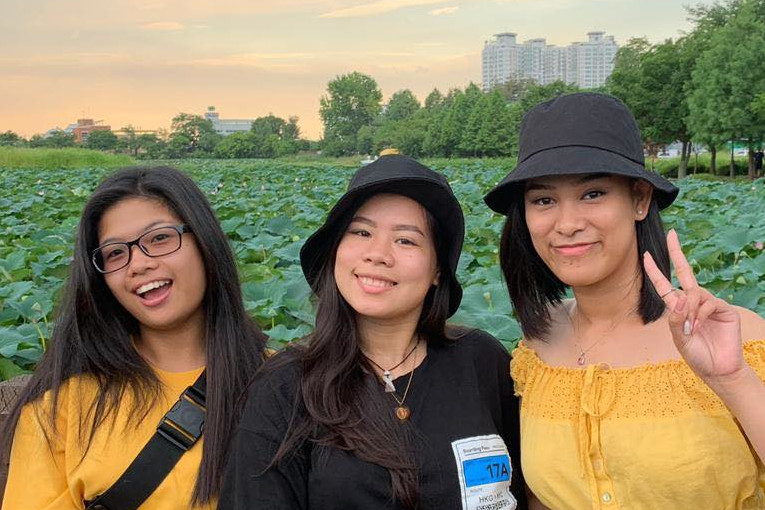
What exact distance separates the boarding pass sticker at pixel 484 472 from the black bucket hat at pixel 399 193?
44cm

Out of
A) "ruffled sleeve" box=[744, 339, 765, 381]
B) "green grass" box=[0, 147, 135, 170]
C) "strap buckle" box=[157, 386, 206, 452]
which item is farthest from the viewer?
"green grass" box=[0, 147, 135, 170]

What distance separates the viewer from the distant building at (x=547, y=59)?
5910 inches

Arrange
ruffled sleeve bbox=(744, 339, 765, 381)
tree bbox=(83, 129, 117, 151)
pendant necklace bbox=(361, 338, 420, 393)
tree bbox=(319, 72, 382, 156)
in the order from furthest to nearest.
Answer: tree bbox=(319, 72, 382, 156) → tree bbox=(83, 129, 117, 151) → pendant necklace bbox=(361, 338, 420, 393) → ruffled sleeve bbox=(744, 339, 765, 381)

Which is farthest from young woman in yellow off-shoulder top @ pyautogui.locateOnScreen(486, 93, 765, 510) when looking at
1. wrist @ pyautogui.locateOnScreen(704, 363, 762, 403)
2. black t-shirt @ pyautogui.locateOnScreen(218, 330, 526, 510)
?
black t-shirt @ pyautogui.locateOnScreen(218, 330, 526, 510)

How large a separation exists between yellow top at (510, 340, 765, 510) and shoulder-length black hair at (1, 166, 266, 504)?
798 mm

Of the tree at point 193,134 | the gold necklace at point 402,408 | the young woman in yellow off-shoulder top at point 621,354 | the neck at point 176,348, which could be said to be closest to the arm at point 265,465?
the gold necklace at point 402,408

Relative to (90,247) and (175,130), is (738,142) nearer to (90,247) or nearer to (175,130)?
(90,247)

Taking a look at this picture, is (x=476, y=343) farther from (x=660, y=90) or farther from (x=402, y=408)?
(x=660, y=90)

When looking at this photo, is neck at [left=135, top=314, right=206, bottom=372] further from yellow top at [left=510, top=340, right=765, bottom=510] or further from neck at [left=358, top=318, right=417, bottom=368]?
yellow top at [left=510, top=340, right=765, bottom=510]

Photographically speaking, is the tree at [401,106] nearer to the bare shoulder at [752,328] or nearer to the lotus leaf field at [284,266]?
the lotus leaf field at [284,266]

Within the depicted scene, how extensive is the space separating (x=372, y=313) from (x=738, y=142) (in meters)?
36.3

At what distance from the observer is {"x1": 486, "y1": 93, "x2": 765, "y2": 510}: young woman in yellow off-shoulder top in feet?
5.22

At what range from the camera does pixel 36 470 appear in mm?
1957

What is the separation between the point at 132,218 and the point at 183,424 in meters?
0.57
